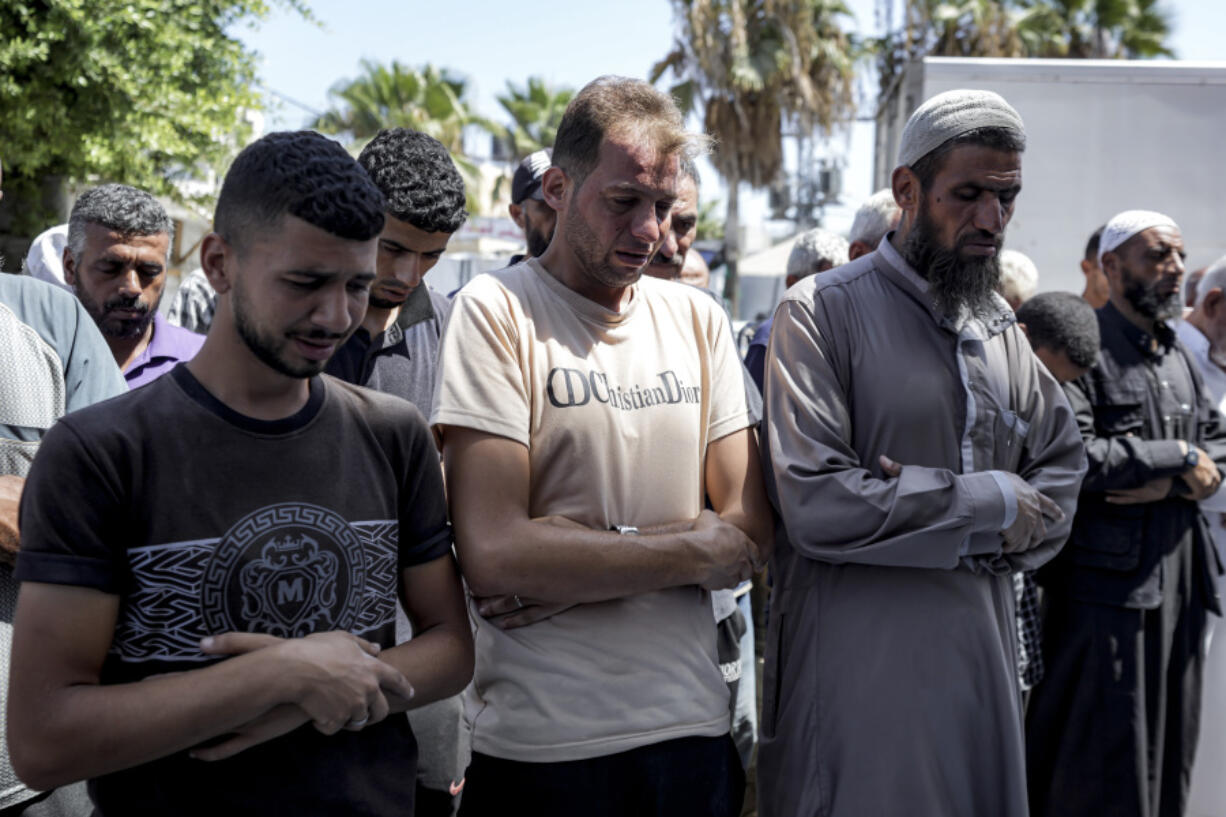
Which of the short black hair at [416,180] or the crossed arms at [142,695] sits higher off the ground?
the short black hair at [416,180]

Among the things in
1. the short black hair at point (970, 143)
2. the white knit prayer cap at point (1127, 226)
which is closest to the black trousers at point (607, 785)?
the short black hair at point (970, 143)

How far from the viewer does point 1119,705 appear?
3.84m

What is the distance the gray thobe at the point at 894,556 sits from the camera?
2422 millimetres

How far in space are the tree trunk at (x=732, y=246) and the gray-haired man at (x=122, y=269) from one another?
63.5ft

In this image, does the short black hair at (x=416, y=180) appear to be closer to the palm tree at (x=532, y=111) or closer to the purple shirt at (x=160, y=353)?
the purple shirt at (x=160, y=353)

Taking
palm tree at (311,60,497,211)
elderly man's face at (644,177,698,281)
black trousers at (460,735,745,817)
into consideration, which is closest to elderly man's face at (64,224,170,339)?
elderly man's face at (644,177,698,281)

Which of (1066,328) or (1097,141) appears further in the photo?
A: (1097,141)

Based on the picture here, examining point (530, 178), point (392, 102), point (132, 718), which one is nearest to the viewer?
point (132, 718)

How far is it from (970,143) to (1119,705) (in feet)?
7.65

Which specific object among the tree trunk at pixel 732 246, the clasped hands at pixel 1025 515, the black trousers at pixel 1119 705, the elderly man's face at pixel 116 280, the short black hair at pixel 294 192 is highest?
the short black hair at pixel 294 192

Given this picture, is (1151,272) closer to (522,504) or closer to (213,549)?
(522,504)

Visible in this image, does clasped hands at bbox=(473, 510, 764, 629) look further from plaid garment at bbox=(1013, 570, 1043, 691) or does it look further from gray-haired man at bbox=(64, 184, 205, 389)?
plaid garment at bbox=(1013, 570, 1043, 691)

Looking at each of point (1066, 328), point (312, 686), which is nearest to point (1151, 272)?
point (1066, 328)

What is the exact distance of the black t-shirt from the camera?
1581 millimetres
